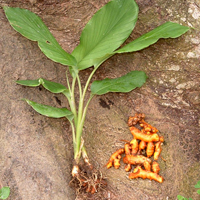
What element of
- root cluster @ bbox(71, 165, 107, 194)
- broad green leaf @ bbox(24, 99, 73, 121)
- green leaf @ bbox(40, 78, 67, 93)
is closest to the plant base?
root cluster @ bbox(71, 165, 107, 194)

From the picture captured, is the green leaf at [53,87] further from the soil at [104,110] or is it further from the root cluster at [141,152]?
the root cluster at [141,152]

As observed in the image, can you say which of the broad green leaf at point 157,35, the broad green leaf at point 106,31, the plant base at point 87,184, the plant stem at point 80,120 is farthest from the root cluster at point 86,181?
the broad green leaf at point 157,35

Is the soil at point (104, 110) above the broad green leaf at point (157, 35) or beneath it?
beneath

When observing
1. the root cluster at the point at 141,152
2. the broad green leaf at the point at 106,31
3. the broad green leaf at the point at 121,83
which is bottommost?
the root cluster at the point at 141,152

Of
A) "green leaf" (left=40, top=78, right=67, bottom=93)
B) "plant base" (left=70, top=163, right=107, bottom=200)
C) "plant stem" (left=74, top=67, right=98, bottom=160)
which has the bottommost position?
"plant base" (left=70, top=163, right=107, bottom=200)

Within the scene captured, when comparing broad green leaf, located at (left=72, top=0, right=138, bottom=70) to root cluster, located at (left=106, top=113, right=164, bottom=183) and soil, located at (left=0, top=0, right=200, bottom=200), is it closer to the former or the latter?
soil, located at (left=0, top=0, right=200, bottom=200)

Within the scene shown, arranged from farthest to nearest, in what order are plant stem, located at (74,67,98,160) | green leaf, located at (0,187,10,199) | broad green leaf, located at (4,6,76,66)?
plant stem, located at (74,67,98,160)
broad green leaf, located at (4,6,76,66)
green leaf, located at (0,187,10,199)

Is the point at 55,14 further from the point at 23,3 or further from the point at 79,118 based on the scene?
the point at 79,118
